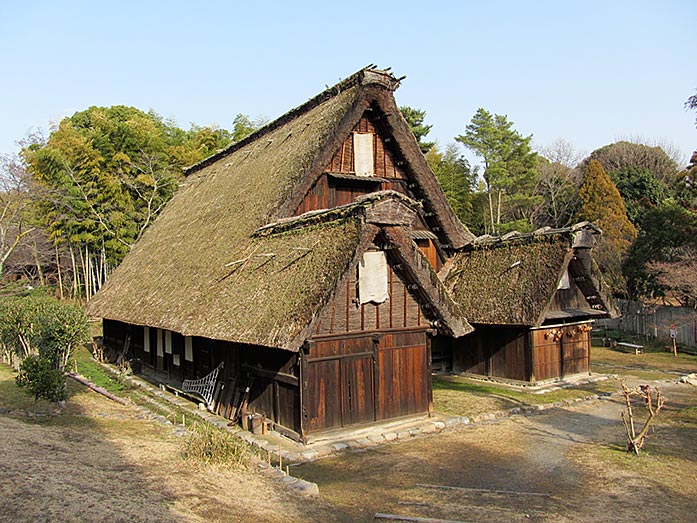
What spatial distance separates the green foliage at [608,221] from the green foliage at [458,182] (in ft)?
27.6

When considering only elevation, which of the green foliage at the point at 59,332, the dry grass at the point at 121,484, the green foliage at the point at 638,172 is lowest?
the dry grass at the point at 121,484

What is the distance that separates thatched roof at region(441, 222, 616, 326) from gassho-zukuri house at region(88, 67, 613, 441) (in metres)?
0.06

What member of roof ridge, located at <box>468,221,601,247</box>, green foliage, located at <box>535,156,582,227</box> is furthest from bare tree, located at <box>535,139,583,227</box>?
roof ridge, located at <box>468,221,601,247</box>

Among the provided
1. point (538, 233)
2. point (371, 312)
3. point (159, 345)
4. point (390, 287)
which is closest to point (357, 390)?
point (371, 312)

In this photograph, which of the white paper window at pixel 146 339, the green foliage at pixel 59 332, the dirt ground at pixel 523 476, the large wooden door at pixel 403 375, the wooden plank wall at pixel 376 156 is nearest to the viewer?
the dirt ground at pixel 523 476

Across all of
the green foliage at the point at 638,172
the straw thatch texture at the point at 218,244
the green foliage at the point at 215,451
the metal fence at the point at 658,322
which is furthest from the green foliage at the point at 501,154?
the green foliage at the point at 215,451

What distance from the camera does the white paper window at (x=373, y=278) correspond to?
1046 centimetres

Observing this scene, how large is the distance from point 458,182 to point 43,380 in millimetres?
36021

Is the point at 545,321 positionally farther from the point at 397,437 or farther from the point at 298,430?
the point at 298,430

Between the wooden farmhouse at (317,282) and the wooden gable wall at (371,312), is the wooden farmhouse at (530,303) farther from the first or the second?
the wooden gable wall at (371,312)

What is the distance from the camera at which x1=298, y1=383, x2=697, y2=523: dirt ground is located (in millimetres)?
6957

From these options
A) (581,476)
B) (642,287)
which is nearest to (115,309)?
(581,476)

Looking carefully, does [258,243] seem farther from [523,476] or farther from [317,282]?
[523,476]

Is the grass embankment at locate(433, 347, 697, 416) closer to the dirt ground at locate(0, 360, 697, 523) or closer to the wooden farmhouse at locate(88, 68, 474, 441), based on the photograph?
the dirt ground at locate(0, 360, 697, 523)
